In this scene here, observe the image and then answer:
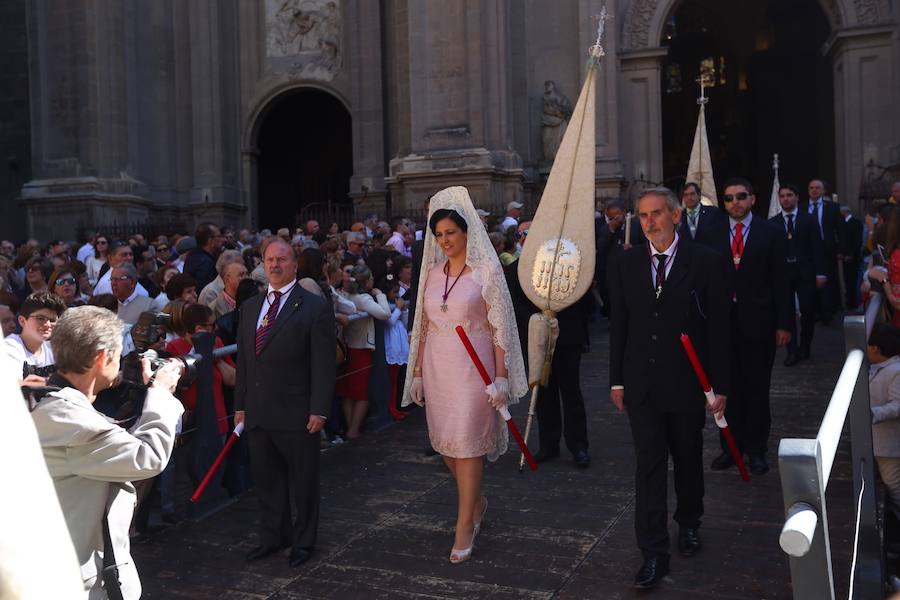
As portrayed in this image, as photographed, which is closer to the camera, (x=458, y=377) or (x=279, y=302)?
(x=458, y=377)

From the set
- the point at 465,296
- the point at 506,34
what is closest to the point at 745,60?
the point at 506,34

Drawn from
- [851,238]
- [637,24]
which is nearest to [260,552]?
[851,238]

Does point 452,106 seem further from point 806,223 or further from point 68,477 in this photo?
point 68,477

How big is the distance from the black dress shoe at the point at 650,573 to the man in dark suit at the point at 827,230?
25.9 feet

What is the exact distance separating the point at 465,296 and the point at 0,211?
74.0 feet

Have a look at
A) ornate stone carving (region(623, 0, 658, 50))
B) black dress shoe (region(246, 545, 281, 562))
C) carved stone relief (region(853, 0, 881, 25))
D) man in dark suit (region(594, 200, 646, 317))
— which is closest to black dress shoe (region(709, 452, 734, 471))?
man in dark suit (region(594, 200, 646, 317))

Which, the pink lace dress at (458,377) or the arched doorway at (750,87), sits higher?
the arched doorway at (750,87)

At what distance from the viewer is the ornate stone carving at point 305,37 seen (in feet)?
73.0

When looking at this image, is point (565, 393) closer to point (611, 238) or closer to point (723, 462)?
point (723, 462)

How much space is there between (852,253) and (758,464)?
7.68 m

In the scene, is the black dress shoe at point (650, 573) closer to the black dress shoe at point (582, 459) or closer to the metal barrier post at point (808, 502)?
the black dress shoe at point (582, 459)

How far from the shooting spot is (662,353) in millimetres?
4836

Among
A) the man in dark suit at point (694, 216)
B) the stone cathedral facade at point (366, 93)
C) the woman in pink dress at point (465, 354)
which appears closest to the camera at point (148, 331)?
the woman in pink dress at point (465, 354)

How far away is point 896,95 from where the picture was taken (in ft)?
63.7
